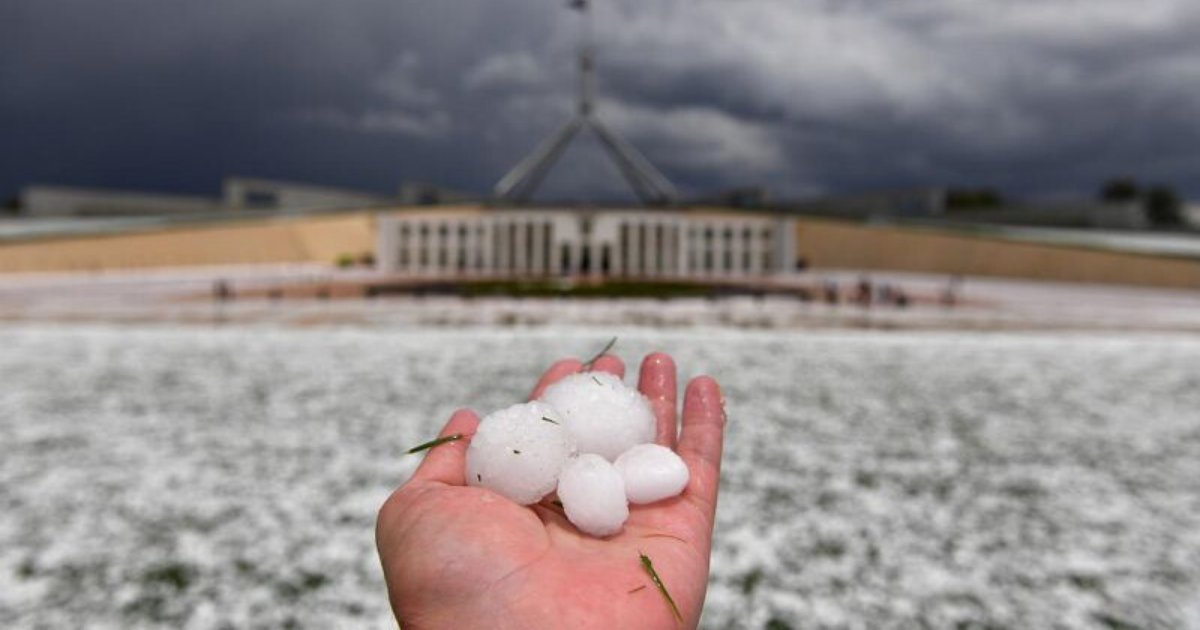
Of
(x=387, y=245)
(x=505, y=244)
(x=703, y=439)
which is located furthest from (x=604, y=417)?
(x=387, y=245)

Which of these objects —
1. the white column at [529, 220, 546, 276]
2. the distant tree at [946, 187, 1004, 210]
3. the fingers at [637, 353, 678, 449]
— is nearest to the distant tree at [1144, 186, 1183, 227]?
the distant tree at [946, 187, 1004, 210]

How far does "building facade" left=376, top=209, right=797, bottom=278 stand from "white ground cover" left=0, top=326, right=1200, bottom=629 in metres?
49.0

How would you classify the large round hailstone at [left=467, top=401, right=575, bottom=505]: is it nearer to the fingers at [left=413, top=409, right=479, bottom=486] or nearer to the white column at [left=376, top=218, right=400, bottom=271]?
the fingers at [left=413, top=409, right=479, bottom=486]

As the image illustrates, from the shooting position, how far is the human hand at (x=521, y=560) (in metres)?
2.62

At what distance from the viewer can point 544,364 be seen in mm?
15914

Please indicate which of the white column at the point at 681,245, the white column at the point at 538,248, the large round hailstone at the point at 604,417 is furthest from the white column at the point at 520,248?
the large round hailstone at the point at 604,417

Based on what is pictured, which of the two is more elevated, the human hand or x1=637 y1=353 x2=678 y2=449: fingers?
x1=637 y1=353 x2=678 y2=449: fingers

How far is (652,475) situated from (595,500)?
0.33 m

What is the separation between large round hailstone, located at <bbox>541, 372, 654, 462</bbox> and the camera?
3.68 meters

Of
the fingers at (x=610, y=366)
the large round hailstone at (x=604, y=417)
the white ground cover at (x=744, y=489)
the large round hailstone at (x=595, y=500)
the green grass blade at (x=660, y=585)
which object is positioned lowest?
the white ground cover at (x=744, y=489)

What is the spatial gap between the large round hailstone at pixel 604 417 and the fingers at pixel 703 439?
0.90 ft

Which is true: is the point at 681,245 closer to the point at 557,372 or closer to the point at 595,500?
the point at 557,372

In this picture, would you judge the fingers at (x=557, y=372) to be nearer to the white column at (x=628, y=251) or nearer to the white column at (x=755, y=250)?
the white column at (x=628, y=251)

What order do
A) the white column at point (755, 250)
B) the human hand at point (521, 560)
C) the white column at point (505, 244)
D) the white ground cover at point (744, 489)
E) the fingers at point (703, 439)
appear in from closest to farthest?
the human hand at point (521, 560)
the fingers at point (703, 439)
the white ground cover at point (744, 489)
the white column at point (505, 244)
the white column at point (755, 250)
